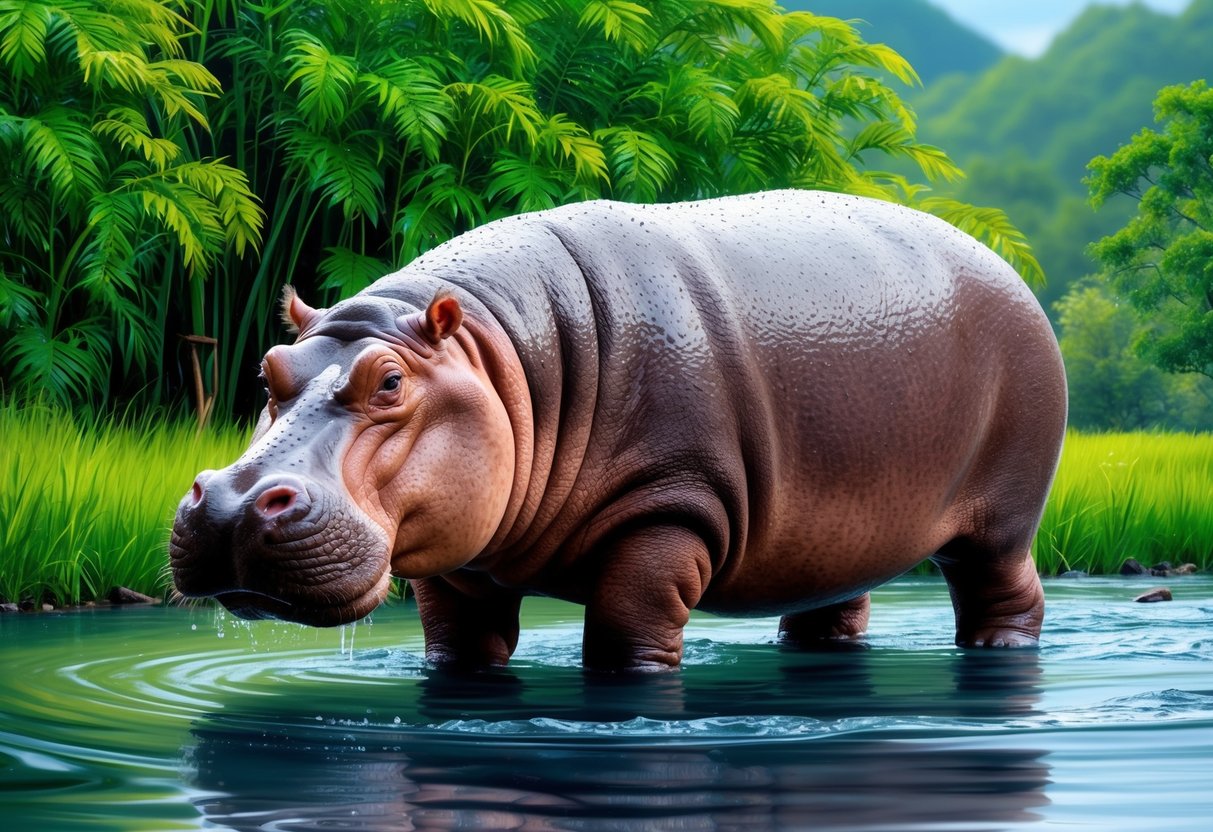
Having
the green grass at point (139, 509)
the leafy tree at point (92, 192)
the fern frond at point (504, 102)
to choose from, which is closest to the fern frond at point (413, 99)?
the fern frond at point (504, 102)

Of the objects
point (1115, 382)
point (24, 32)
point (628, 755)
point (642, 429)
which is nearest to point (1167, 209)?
point (1115, 382)

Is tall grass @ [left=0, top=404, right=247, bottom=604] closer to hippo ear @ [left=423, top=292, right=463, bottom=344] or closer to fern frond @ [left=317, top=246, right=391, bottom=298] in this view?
hippo ear @ [left=423, top=292, right=463, bottom=344]

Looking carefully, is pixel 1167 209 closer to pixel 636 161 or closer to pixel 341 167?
pixel 636 161

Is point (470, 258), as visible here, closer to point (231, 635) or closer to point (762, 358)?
point (762, 358)

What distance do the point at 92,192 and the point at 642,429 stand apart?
243 inches

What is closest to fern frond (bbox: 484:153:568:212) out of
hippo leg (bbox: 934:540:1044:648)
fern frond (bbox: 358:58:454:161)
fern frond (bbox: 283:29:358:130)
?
fern frond (bbox: 358:58:454:161)

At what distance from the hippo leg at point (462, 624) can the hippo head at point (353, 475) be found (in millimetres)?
626

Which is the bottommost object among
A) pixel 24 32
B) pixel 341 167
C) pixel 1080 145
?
pixel 341 167

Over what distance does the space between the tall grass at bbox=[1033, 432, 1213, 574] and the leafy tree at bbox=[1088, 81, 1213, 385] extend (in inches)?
397

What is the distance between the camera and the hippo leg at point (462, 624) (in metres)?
4.12

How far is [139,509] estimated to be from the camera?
6082 mm

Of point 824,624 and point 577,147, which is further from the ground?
point 577,147

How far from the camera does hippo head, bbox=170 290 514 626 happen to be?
117 inches

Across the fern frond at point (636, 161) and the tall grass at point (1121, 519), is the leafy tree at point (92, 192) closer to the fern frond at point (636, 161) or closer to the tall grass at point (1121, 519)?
the fern frond at point (636, 161)
